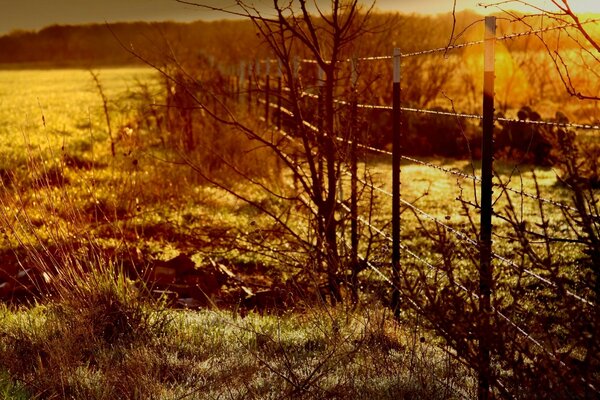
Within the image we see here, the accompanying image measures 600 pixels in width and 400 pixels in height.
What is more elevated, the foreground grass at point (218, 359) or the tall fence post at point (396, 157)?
the tall fence post at point (396, 157)

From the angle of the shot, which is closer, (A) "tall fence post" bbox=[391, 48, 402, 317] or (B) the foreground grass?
(B) the foreground grass

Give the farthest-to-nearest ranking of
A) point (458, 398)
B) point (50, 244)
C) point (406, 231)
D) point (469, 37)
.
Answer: point (469, 37) → point (406, 231) → point (50, 244) → point (458, 398)

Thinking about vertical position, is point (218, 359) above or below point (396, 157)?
below

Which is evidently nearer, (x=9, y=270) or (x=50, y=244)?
(x=9, y=270)

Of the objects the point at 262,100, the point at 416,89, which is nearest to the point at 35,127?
the point at 262,100

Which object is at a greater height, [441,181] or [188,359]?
[188,359]

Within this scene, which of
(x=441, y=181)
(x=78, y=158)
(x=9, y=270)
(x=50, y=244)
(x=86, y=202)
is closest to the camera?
(x=9, y=270)

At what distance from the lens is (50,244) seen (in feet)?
25.9

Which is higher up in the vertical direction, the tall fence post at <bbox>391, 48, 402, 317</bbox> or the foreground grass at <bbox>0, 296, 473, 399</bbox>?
the tall fence post at <bbox>391, 48, 402, 317</bbox>

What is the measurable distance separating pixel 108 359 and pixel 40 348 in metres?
0.52

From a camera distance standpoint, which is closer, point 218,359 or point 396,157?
point 218,359

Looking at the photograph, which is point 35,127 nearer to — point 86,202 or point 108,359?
point 86,202

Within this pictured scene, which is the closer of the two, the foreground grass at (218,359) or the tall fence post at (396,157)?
the foreground grass at (218,359)

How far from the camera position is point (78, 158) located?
14.8m
